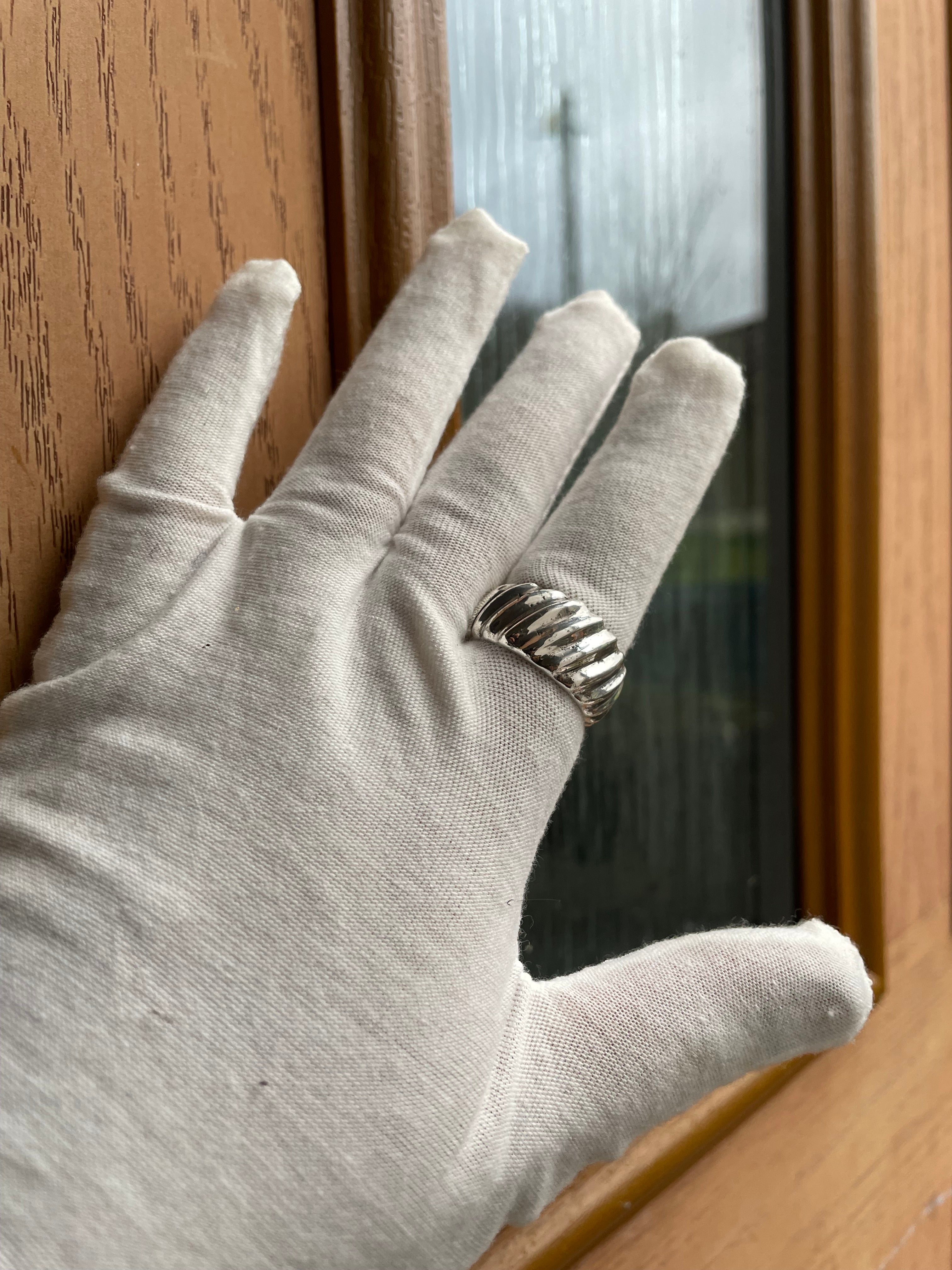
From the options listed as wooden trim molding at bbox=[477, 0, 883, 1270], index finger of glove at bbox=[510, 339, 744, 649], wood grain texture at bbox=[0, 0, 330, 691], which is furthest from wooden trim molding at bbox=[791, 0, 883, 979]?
wood grain texture at bbox=[0, 0, 330, 691]

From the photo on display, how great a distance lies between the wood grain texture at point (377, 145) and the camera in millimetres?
402

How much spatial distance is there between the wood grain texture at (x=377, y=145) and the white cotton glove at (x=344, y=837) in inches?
1.5

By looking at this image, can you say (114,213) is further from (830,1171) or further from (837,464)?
(830,1171)

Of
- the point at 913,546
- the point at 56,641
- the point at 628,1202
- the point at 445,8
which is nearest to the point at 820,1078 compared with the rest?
the point at 628,1202

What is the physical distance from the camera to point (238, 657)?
12.7 inches

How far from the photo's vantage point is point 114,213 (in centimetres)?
35

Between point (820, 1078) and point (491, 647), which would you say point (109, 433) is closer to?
point (491, 647)

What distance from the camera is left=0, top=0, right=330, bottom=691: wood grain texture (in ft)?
1.08

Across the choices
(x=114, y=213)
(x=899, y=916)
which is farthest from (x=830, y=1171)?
(x=114, y=213)

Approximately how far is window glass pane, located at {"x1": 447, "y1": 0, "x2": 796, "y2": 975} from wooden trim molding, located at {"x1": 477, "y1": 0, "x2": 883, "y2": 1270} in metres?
0.02

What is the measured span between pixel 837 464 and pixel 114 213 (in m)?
0.48

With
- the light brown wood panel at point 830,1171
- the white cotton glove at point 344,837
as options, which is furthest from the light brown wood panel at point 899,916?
the white cotton glove at point 344,837

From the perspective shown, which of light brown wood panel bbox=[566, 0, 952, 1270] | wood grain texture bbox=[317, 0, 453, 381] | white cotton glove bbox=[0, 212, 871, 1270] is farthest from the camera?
light brown wood panel bbox=[566, 0, 952, 1270]

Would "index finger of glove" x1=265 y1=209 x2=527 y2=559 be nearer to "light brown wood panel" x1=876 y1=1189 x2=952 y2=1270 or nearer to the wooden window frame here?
the wooden window frame
